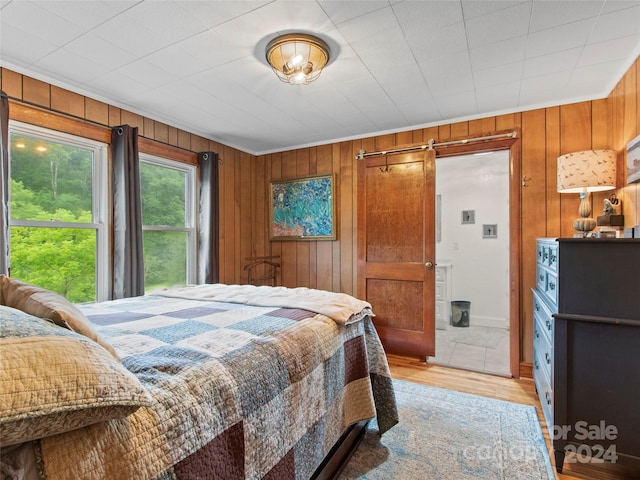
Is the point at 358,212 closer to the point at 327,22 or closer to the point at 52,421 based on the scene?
the point at 327,22

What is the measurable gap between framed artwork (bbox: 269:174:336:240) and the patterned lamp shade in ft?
7.16

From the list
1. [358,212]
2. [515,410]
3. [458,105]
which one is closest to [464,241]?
[358,212]

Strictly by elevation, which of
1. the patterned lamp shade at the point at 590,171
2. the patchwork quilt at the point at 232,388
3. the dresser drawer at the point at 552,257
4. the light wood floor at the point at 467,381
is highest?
the patterned lamp shade at the point at 590,171

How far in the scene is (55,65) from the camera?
7.11 ft

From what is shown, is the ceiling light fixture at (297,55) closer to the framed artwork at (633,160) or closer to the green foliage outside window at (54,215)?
the green foliage outside window at (54,215)

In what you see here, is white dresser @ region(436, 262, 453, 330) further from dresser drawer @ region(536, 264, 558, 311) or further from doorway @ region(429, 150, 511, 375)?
dresser drawer @ region(536, 264, 558, 311)

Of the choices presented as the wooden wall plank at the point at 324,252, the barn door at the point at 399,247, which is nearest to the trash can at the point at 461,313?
the barn door at the point at 399,247

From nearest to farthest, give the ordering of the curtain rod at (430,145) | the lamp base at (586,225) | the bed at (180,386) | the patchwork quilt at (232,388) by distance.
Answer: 1. the bed at (180,386)
2. the patchwork quilt at (232,388)
3. the lamp base at (586,225)
4. the curtain rod at (430,145)

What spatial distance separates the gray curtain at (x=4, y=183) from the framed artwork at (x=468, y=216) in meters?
4.91

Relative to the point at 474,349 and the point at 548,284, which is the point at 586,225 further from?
the point at 474,349

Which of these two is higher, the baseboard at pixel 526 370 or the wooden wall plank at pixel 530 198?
the wooden wall plank at pixel 530 198

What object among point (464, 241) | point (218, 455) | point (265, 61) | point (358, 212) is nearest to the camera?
point (218, 455)

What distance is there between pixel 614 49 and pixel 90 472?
3079 mm

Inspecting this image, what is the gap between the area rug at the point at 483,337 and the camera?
151 inches
